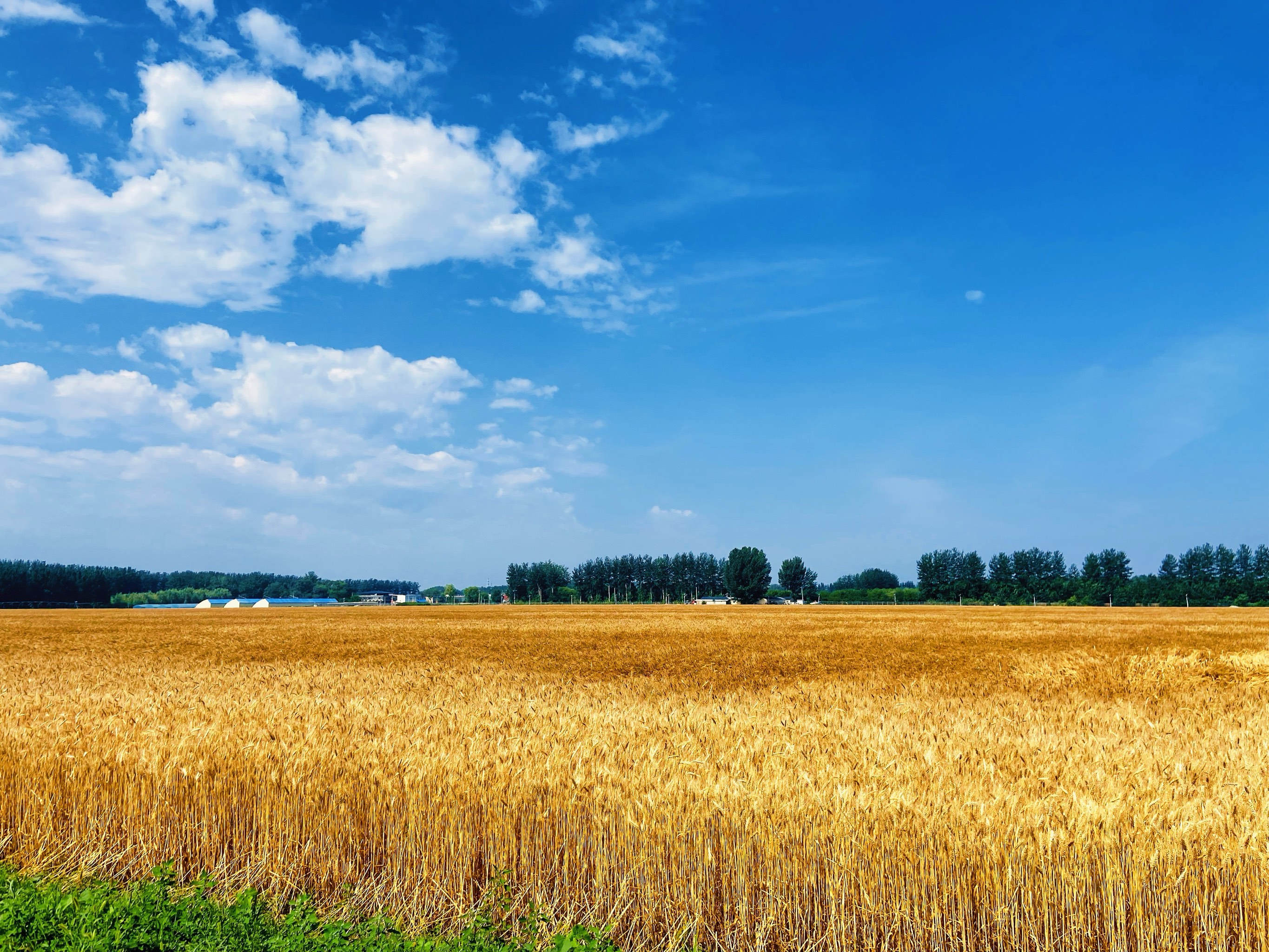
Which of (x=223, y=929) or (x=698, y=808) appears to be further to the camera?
(x=698, y=808)

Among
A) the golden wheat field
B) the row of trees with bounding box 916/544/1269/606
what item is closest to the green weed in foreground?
the golden wheat field

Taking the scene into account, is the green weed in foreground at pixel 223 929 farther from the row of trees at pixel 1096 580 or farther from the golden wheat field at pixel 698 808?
the row of trees at pixel 1096 580

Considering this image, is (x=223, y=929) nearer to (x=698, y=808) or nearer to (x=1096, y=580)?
(x=698, y=808)

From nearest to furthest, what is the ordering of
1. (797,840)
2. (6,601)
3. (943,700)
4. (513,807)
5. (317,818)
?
(797,840), (513,807), (317,818), (943,700), (6,601)

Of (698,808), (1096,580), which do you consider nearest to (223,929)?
(698,808)

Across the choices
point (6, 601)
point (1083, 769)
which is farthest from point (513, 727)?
point (6, 601)

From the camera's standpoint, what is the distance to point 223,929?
19.3ft

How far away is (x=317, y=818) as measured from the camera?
7.40 meters

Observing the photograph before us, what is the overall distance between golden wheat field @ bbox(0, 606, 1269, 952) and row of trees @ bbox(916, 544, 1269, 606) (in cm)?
16976

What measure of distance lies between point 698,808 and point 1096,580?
213966 millimetres

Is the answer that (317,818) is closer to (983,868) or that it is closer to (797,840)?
(797,840)

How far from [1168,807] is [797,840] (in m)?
3.27

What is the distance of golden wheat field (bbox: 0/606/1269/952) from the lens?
5578 millimetres

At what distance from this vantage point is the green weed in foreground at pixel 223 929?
18.4 ft
